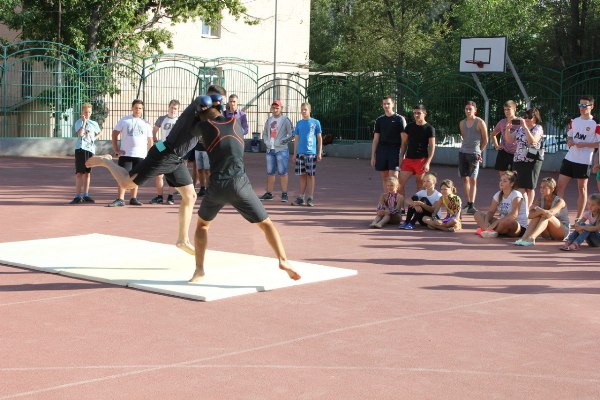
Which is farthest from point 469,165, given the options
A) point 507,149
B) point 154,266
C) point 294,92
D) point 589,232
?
point 294,92

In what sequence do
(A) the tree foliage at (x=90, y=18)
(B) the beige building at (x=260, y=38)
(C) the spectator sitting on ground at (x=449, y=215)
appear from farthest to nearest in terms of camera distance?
(B) the beige building at (x=260, y=38), (A) the tree foliage at (x=90, y=18), (C) the spectator sitting on ground at (x=449, y=215)

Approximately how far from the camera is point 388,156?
1575cm

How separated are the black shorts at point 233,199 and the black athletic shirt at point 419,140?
6.40 m

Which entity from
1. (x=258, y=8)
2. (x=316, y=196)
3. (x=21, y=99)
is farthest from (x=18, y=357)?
(x=258, y=8)

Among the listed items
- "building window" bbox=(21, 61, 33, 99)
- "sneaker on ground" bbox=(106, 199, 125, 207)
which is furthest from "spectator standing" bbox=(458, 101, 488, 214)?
"building window" bbox=(21, 61, 33, 99)

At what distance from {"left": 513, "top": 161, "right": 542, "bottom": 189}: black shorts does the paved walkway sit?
6.19 feet

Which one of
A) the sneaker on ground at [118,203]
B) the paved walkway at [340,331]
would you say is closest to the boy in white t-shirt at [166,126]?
the sneaker on ground at [118,203]

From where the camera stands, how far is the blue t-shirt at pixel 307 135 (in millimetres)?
16688

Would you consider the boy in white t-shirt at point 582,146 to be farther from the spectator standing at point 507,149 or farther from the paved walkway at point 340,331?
the paved walkway at point 340,331

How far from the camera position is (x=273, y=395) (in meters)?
6.05

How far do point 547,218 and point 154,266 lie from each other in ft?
17.3

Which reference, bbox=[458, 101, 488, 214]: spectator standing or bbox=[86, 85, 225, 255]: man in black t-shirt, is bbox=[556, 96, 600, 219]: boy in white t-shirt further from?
bbox=[86, 85, 225, 255]: man in black t-shirt

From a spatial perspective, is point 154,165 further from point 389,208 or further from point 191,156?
point 191,156

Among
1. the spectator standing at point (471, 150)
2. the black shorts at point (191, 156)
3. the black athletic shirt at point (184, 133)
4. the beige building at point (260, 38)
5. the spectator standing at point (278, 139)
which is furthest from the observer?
the beige building at point (260, 38)
